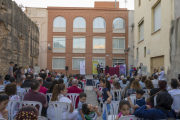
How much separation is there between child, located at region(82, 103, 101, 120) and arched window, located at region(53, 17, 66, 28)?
21734mm

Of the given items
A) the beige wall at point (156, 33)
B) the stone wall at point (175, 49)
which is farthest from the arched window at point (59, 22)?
the stone wall at point (175, 49)

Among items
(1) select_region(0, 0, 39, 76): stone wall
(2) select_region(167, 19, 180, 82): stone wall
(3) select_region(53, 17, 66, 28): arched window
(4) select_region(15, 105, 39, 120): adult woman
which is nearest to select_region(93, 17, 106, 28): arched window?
(3) select_region(53, 17, 66, 28): arched window

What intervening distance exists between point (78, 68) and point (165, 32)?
14.8 metres

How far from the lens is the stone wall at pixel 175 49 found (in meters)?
9.23

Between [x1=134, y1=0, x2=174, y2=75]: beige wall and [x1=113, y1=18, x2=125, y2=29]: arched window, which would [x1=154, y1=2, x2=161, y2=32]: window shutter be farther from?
[x1=113, y1=18, x2=125, y2=29]: arched window

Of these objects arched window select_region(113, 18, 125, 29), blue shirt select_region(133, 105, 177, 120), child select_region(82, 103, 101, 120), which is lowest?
child select_region(82, 103, 101, 120)

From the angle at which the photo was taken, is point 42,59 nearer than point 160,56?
No

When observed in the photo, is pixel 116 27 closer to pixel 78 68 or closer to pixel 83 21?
pixel 83 21

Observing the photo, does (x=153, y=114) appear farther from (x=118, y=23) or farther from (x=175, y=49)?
(x=118, y=23)

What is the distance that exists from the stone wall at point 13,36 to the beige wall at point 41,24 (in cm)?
730

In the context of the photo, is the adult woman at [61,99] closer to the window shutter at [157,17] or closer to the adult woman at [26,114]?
the adult woman at [26,114]

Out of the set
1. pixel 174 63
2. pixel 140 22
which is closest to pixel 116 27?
pixel 140 22

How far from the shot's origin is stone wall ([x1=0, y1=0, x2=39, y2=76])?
10239 mm

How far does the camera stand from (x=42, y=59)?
76.8 ft
